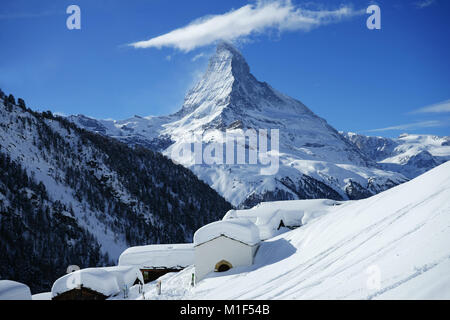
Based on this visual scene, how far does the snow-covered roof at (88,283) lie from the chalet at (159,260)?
60.0ft

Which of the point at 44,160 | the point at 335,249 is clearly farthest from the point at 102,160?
the point at 335,249

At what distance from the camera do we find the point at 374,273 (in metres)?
11.1

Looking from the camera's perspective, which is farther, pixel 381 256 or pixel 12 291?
pixel 12 291

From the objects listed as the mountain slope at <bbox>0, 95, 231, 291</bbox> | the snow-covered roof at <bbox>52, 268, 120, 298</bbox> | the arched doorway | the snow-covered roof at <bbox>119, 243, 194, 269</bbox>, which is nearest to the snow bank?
the snow-covered roof at <bbox>52, 268, 120, 298</bbox>

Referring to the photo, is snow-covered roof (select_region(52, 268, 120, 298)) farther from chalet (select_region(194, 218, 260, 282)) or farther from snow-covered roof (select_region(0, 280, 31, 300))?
chalet (select_region(194, 218, 260, 282))

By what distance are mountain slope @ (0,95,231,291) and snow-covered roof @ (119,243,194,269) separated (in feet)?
140

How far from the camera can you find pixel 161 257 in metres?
53.2

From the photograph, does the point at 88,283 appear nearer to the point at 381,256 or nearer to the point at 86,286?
the point at 86,286

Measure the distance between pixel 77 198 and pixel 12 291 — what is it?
334 feet

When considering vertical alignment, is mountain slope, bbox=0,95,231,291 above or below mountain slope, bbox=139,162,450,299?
above

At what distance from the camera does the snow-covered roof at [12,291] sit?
2667cm

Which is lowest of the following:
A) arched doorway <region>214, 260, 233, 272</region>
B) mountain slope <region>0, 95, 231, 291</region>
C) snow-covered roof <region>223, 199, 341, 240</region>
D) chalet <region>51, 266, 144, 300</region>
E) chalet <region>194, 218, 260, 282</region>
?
chalet <region>51, 266, 144, 300</region>

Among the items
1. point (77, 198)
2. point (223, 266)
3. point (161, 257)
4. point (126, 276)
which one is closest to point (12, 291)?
point (126, 276)

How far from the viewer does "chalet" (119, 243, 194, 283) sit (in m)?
51.9
